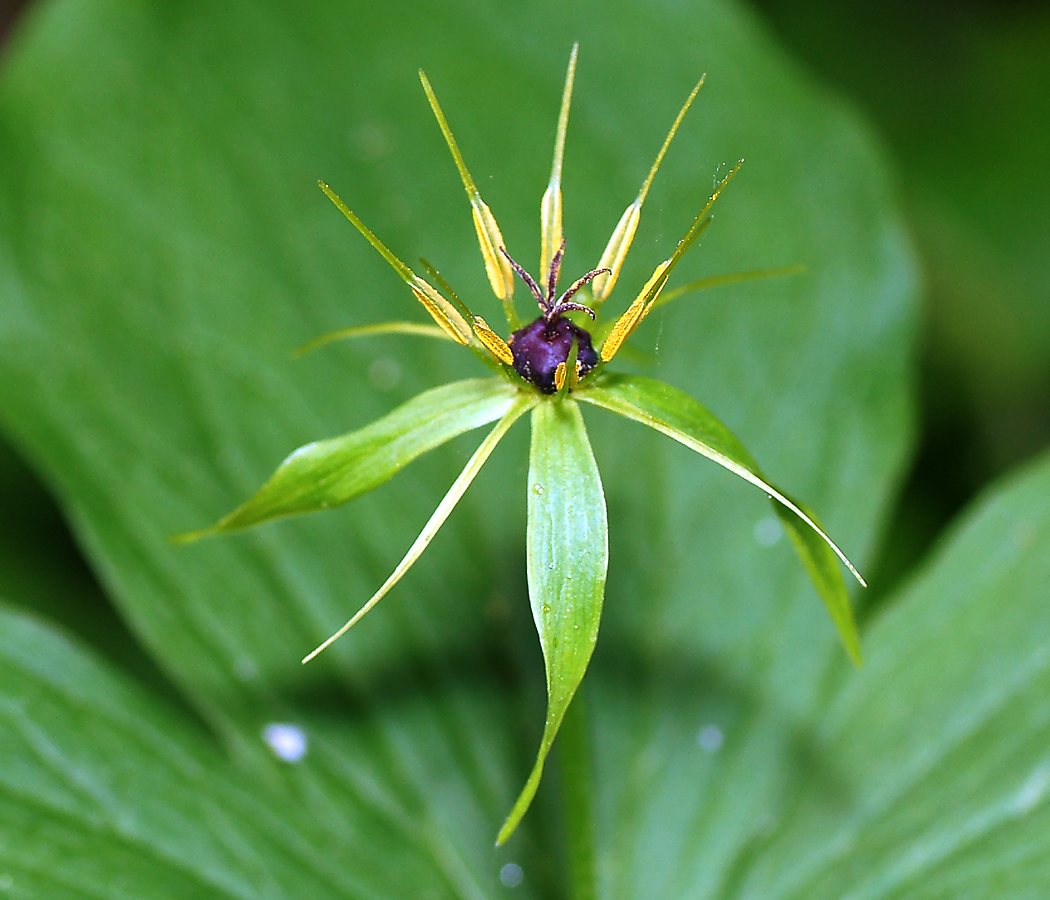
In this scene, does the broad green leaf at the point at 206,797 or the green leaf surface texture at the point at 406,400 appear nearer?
the broad green leaf at the point at 206,797

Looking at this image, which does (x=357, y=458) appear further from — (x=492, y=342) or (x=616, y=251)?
(x=616, y=251)

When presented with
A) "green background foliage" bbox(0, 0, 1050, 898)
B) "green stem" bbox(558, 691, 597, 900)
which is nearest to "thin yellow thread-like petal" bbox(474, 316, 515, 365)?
"green stem" bbox(558, 691, 597, 900)

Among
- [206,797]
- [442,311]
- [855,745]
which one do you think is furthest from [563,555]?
[855,745]

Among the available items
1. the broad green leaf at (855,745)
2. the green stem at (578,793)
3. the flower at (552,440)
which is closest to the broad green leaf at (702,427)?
the flower at (552,440)

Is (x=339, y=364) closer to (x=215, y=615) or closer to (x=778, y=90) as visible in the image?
(x=215, y=615)

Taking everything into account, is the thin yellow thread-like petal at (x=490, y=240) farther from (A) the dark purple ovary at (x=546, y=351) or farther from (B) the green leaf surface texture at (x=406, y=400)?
(B) the green leaf surface texture at (x=406, y=400)

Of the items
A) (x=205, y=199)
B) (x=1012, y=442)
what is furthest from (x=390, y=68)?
(x=1012, y=442)

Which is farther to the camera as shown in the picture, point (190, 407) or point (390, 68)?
point (390, 68)
